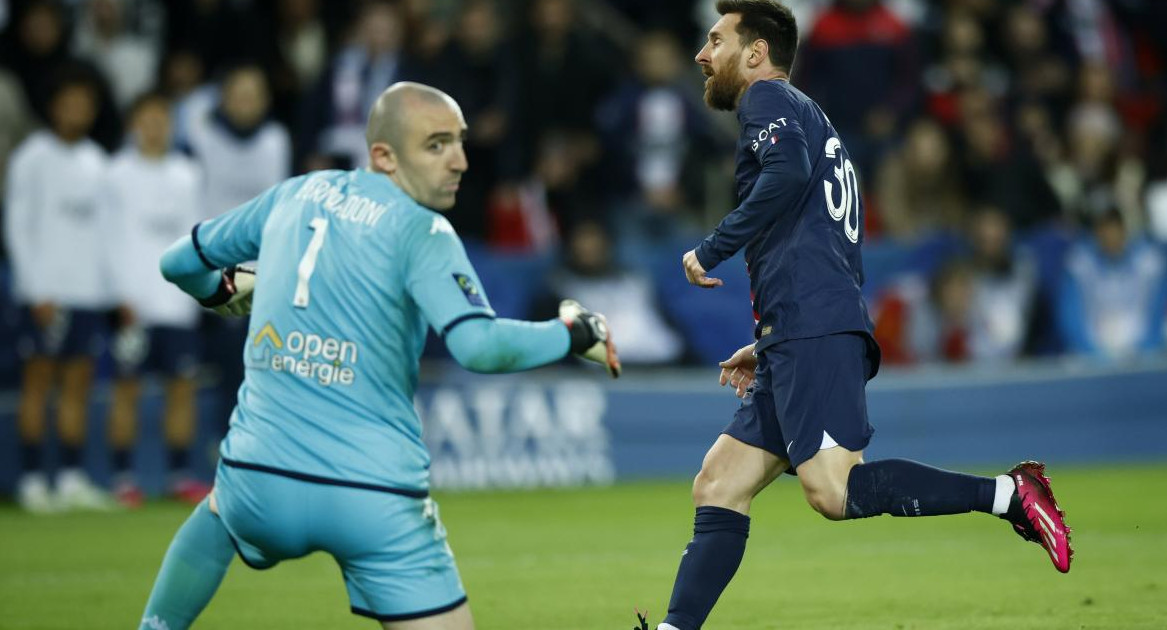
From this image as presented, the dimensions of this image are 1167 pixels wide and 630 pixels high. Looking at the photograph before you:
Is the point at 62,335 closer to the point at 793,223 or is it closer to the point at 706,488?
the point at 706,488

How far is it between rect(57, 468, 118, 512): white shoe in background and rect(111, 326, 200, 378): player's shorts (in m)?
0.83

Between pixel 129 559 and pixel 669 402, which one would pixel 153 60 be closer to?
pixel 669 402

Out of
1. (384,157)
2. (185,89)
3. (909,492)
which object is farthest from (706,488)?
(185,89)

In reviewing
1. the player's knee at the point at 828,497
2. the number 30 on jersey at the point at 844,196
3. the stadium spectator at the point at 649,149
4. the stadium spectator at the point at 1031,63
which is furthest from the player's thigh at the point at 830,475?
the stadium spectator at the point at 1031,63

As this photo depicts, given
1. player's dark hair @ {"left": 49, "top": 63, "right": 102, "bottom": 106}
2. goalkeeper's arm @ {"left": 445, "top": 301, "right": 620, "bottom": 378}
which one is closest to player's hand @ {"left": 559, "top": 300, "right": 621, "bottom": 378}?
goalkeeper's arm @ {"left": 445, "top": 301, "right": 620, "bottom": 378}

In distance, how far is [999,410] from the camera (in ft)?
46.6

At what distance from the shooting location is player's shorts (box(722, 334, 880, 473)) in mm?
5703

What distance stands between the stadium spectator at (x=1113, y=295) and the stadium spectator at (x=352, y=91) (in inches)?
241

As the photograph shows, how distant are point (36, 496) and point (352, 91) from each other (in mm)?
4095

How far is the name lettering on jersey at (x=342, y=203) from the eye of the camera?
499cm

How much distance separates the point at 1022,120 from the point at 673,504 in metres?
6.64

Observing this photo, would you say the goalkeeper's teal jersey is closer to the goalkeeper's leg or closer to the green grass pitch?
the goalkeeper's leg

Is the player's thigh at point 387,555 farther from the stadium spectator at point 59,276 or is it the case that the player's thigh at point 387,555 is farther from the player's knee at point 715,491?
the stadium spectator at point 59,276

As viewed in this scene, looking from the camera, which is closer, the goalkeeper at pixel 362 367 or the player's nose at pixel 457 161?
the goalkeeper at pixel 362 367
